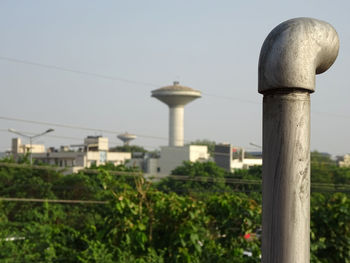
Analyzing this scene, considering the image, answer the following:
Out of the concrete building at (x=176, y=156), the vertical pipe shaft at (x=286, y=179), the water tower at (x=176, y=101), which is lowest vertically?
the vertical pipe shaft at (x=286, y=179)

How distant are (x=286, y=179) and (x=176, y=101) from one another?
105225 millimetres

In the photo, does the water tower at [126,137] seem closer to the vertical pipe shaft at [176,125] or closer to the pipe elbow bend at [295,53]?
the vertical pipe shaft at [176,125]

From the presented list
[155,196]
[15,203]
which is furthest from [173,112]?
[155,196]

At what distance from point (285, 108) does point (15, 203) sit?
103 feet

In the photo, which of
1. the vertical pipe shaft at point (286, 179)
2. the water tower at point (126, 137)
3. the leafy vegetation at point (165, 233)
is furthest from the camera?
the water tower at point (126, 137)

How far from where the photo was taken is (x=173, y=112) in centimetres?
10850

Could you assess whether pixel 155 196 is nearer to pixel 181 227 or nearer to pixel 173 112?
pixel 181 227

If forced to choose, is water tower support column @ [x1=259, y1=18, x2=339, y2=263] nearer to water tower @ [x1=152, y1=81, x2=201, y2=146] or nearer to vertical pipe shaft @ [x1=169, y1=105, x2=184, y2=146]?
water tower @ [x1=152, y1=81, x2=201, y2=146]

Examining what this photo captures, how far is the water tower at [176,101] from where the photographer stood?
105 meters

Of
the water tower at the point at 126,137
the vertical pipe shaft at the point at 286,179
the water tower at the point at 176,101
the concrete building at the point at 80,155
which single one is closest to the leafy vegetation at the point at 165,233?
the vertical pipe shaft at the point at 286,179

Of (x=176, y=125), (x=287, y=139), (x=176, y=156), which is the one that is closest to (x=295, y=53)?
(x=287, y=139)

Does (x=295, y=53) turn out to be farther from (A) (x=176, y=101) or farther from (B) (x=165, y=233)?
(A) (x=176, y=101)

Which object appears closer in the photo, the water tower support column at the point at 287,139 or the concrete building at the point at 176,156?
the water tower support column at the point at 287,139

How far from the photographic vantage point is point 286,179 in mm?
1834
